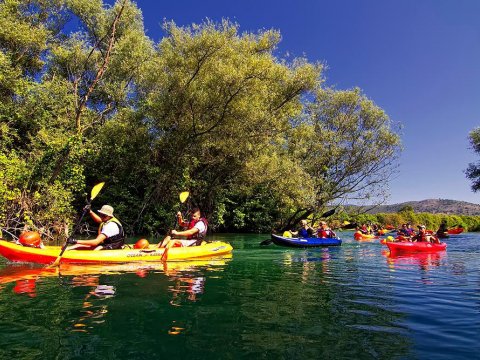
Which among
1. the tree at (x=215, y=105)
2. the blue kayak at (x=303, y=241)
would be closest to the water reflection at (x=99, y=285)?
the blue kayak at (x=303, y=241)

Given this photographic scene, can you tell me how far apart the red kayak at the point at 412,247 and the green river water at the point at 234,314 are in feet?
16.1

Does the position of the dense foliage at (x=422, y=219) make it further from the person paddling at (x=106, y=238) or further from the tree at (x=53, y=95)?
the person paddling at (x=106, y=238)

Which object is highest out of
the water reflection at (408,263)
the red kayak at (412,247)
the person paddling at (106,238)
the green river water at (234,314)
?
the person paddling at (106,238)

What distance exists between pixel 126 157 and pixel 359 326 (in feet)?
59.7

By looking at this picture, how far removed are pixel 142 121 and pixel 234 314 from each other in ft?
57.8

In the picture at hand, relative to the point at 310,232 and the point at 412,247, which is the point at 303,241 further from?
the point at 412,247

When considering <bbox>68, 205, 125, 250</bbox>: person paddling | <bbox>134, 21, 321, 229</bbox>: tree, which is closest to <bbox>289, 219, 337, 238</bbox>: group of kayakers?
<bbox>134, 21, 321, 229</bbox>: tree

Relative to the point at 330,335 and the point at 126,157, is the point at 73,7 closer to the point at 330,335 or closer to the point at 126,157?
the point at 126,157

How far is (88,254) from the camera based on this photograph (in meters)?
9.54

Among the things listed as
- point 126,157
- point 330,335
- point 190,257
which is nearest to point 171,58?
point 126,157

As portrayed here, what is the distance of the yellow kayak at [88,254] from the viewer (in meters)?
9.03

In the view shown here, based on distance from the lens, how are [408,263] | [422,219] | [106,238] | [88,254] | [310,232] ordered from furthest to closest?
1. [422,219]
2. [310,232]
3. [408,263]
4. [106,238]
5. [88,254]

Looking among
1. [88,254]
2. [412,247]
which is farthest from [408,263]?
[88,254]

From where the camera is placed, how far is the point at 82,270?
8.92 m
